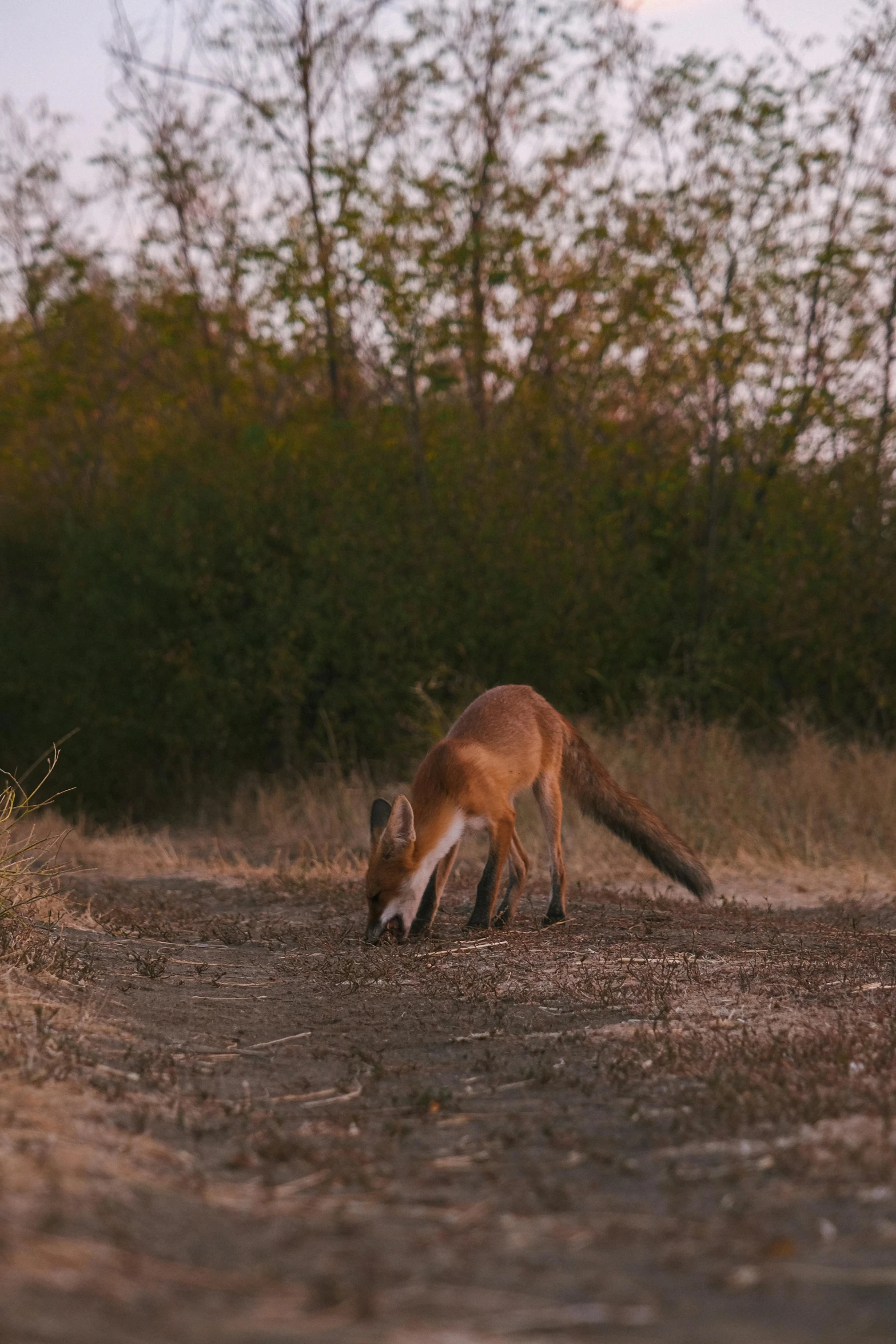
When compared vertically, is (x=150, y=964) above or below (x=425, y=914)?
above

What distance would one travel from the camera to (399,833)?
6762 millimetres

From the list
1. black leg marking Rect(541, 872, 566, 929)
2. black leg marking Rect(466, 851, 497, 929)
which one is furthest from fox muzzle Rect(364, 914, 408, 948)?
black leg marking Rect(541, 872, 566, 929)

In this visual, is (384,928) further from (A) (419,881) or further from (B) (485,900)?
(B) (485,900)

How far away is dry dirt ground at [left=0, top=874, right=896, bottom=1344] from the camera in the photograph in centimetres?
248

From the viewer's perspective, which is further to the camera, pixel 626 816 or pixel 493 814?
pixel 626 816

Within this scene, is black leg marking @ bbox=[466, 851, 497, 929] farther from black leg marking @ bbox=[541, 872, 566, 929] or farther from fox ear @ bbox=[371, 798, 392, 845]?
fox ear @ bbox=[371, 798, 392, 845]

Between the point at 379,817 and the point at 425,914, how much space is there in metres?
0.74

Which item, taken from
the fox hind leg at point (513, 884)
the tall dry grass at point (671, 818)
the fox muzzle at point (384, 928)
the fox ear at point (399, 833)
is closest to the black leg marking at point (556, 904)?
the fox hind leg at point (513, 884)

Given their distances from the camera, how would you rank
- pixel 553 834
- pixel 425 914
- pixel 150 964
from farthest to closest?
pixel 553 834
pixel 425 914
pixel 150 964

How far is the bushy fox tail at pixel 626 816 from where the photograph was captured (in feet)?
25.0

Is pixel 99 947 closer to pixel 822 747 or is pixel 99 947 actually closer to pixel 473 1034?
pixel 473 1034

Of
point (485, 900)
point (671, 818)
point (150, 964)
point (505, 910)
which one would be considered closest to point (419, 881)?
point (485, 900)

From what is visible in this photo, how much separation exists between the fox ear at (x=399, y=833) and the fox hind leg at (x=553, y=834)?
1.10m

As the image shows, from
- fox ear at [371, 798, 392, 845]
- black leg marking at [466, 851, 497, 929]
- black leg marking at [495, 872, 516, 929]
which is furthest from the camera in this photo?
black leg marking at [495, 872, 516, 929]
